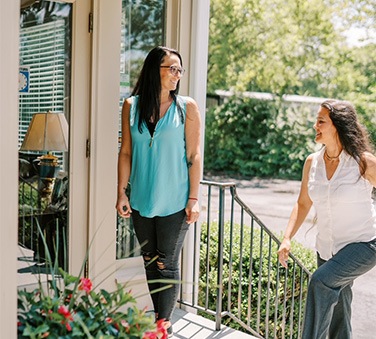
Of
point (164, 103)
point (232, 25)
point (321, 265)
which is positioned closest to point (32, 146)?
point (164, 103)

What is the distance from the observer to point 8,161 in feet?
5.41

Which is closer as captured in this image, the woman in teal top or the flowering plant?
the flowering plant

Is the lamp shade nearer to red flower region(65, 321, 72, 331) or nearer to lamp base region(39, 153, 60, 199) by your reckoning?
lamp base region(39, 153, 60, 199)

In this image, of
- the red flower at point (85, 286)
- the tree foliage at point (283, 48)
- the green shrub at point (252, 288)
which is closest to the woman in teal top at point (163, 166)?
the red flower at point (85, 286)

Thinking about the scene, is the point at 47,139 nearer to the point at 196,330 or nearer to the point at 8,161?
the point at 196,330

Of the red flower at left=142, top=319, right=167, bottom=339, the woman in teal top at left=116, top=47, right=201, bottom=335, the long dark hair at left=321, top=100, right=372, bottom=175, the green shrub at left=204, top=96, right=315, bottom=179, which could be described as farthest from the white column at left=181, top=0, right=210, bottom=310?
the green shrub at left=204, top=96, right=315, bottom=179

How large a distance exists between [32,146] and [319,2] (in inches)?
486

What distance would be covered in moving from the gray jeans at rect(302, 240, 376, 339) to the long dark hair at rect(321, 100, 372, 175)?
388 mm

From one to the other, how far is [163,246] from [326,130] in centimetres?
99

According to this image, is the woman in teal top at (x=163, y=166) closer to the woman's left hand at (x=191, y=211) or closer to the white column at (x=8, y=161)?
the woman's left hand at (x=191, y=211)

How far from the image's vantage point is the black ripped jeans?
3127 millimetres

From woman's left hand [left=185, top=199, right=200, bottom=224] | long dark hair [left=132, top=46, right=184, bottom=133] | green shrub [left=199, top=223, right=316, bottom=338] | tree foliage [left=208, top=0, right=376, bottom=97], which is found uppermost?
tree foliage [left=208, top=0, right=376, bottom=97]

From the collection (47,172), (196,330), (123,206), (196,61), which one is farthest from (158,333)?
(196,61)

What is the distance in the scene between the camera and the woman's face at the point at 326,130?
316cm
